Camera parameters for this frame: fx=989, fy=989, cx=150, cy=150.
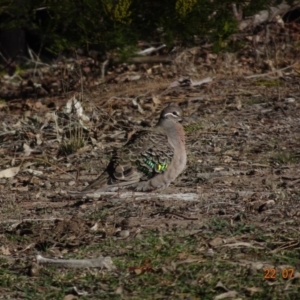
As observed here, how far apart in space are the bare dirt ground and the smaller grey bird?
0.13 m

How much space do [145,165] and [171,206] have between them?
894 millimetres

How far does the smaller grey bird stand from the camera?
345 inches

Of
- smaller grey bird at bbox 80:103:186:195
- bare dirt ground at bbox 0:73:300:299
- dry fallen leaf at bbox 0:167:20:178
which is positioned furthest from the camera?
dry fallen leaf at bbox 0:167:20:178

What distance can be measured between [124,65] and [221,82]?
1.80 meters

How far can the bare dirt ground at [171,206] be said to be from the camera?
20.9 ft

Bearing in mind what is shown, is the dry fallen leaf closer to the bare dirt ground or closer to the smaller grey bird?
the bare dirt ground

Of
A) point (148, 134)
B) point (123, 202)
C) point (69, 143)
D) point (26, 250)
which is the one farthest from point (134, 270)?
point (69, 143)

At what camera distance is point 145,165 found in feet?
29.3
